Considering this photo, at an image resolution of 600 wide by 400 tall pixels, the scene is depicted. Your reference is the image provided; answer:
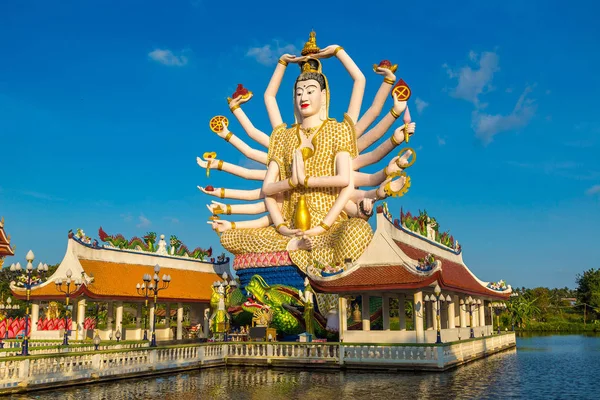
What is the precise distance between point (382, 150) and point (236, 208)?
10822mm

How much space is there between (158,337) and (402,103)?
21725mm

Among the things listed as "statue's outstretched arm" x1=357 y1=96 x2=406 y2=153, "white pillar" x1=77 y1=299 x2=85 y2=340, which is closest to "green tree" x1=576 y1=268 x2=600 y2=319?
"statue's outstretched arm" x1=357 y1=96 x2=406 y2=153

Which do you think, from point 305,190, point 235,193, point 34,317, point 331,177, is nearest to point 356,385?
point 331,177

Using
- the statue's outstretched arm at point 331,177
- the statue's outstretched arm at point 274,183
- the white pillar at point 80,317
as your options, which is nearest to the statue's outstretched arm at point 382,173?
the statue's outstretched arm at point 331,177

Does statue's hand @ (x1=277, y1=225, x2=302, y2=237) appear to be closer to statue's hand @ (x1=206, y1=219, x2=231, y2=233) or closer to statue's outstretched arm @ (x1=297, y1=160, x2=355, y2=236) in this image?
statue's outstretched arm @ (x1=297, y1=160, x2=355, y2=236)

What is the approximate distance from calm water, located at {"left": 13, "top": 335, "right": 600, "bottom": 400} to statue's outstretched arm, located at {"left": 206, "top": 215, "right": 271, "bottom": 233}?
625 inches

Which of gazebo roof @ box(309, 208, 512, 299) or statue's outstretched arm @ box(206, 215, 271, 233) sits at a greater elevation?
statue's outstretched arm @ box(206, 215, 271, 233)

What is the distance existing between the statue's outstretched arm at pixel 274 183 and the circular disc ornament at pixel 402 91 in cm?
781

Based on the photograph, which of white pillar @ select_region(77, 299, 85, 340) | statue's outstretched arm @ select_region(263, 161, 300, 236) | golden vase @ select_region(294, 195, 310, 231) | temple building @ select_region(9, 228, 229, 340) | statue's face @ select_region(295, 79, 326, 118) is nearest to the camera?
white pillar @ select_region(77, 299, 85, 340)

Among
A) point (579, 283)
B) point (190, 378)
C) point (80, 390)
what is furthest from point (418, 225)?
point (579, 283)

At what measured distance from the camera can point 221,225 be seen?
3822 centimetres

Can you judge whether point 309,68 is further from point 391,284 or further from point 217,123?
point 391,284

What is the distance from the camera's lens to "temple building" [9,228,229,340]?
32062mm

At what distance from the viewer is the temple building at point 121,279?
32.1 m
